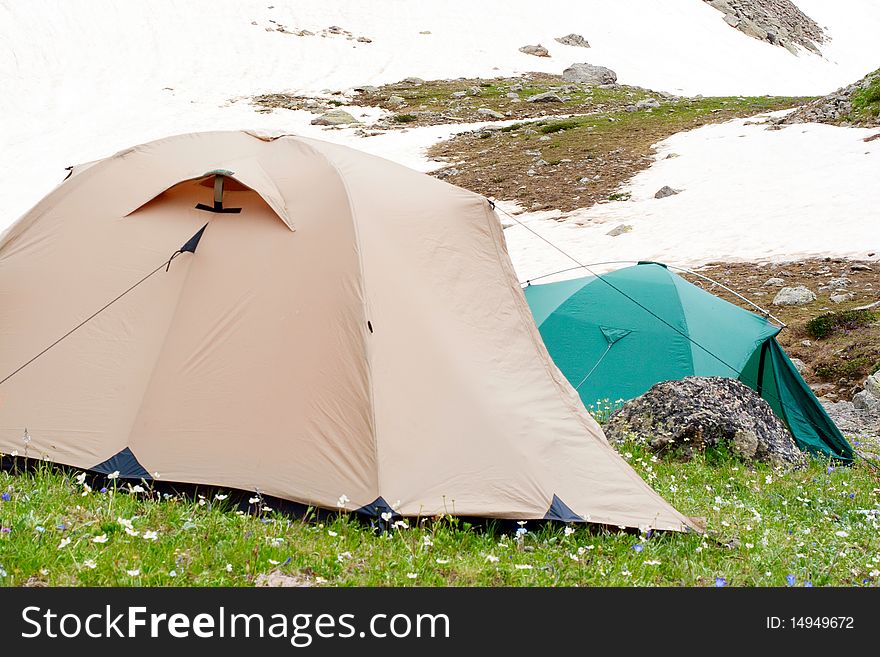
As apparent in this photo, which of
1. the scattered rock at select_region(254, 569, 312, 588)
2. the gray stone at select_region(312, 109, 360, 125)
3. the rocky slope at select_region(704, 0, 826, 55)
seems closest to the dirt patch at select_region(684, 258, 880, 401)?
the scattered rock at select_region(254, 569, 312, 588)

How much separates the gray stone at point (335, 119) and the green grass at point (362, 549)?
39565 mm

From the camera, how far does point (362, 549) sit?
5391 millimetres

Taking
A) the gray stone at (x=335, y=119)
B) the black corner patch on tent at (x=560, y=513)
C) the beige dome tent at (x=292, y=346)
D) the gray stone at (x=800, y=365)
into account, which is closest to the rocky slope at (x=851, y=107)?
the gray stone at (x=800, y=365)

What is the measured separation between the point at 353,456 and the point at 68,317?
274 cm

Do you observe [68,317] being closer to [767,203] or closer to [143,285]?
[143,285]

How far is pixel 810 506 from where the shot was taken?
25.1ft

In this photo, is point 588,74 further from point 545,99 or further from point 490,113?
point 490,113

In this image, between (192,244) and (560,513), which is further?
(192,244)

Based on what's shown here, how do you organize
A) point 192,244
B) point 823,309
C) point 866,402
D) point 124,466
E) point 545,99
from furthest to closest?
point 545,99
point 823,309
point 866,402
point 192,244
point 124,466

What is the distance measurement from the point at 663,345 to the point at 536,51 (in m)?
61.1

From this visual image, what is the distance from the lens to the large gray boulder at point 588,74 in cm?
6103

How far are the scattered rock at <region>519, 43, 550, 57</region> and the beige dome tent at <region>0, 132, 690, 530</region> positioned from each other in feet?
209

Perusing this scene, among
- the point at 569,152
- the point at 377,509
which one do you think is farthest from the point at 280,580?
the point at 569,152
